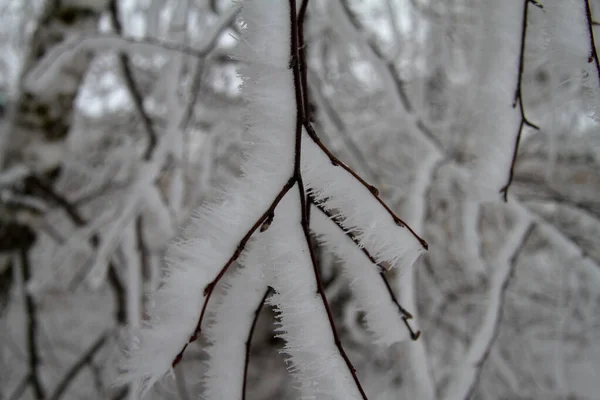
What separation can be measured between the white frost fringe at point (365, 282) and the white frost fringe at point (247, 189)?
0.07 m

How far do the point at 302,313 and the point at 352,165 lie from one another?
2.62 ft

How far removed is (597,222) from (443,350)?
1192mm

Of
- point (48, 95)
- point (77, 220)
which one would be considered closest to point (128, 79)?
point (48, 95)

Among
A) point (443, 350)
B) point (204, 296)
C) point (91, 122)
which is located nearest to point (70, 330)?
point (91, 122)

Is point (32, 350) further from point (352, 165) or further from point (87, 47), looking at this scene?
point (352, 165)

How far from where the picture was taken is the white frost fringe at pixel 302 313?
27 cm

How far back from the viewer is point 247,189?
0.27 metres

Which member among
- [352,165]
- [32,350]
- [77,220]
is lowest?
[32,350]

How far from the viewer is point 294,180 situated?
27 cm

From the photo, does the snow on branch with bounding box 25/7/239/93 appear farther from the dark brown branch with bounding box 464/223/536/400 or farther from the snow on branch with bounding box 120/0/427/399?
the dark brown branch with bounding box 464/223/536/400

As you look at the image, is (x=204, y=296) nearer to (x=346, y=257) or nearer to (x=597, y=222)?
(x=346, y=257)

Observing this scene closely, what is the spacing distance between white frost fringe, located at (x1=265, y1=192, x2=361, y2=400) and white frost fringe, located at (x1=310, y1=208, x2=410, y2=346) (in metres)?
0.04

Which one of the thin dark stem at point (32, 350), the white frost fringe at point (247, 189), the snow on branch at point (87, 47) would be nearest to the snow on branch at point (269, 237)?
the white frost fringe at point (247, 189)

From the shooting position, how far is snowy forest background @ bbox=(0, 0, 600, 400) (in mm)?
546
